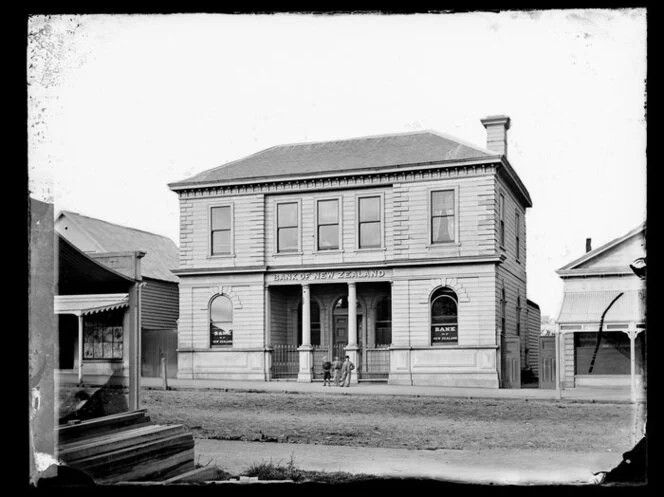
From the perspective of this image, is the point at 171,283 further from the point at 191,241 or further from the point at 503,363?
the point at 503,363

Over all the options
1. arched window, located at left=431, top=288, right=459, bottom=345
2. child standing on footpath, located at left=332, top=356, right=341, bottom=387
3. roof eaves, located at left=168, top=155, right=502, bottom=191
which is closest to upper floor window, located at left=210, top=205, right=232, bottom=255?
roof eaves, located at left=168, top=155, right=502, bottom=191

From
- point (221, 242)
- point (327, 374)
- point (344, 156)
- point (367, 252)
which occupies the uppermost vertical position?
point (344, 156)

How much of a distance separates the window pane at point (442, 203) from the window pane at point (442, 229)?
0.21m

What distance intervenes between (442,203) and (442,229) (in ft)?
2.92

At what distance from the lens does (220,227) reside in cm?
2697

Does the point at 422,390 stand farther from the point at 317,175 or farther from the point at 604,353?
the point at 317,175

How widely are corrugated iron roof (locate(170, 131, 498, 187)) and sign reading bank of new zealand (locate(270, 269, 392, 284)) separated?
3.64m

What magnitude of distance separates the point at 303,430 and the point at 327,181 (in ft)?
45.4

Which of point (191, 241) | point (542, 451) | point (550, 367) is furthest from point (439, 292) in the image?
point (542, 451)

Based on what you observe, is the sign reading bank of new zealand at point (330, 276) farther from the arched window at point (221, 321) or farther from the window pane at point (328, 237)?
the arched window at point (221, 321)

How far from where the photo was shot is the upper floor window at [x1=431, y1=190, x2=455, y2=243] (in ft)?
84.1

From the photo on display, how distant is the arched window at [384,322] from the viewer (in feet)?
97.0

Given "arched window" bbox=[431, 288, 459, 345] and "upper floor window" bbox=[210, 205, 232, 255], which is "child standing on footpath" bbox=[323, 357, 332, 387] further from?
"upper floor window" bbox=[210, 205, 232, 255]

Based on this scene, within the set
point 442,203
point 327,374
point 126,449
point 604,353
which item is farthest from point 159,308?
point 126,449
